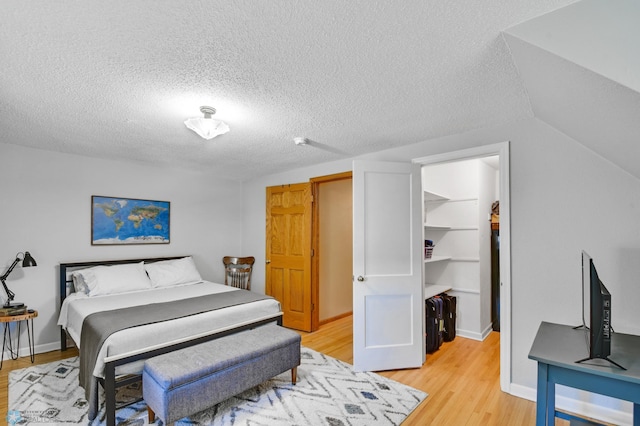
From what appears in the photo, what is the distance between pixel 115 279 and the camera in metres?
3.54

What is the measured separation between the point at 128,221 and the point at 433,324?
4.09 meters

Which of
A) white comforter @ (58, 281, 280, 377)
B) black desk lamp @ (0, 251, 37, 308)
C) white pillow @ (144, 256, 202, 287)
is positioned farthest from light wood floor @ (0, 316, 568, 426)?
white pillow @ (144, 256, 202, 287)

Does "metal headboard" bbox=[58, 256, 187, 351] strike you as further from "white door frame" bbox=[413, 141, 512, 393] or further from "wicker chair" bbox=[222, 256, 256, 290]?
"white door frame" bbox=[413, 141, 512, 393]

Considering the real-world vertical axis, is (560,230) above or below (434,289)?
above

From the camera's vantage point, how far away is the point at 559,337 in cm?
192

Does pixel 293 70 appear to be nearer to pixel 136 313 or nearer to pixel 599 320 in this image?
pixel 599 320

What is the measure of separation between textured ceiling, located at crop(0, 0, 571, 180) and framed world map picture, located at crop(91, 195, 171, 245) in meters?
1.05

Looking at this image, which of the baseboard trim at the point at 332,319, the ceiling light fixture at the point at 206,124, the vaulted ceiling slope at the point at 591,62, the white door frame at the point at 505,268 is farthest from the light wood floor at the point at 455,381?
the ceiling light fixture at the point at 206,124

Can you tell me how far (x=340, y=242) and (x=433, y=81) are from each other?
3400mm

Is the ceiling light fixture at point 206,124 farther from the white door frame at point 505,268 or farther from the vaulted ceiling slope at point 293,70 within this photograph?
the white door frame at point 505,268

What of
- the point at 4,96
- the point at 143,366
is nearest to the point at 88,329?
the point at 143,366

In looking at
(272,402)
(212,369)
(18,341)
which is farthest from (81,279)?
(272,402)

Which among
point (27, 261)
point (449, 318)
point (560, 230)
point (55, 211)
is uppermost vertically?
point (55, 211)

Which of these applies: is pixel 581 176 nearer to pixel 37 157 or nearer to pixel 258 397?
pixel 258 397
